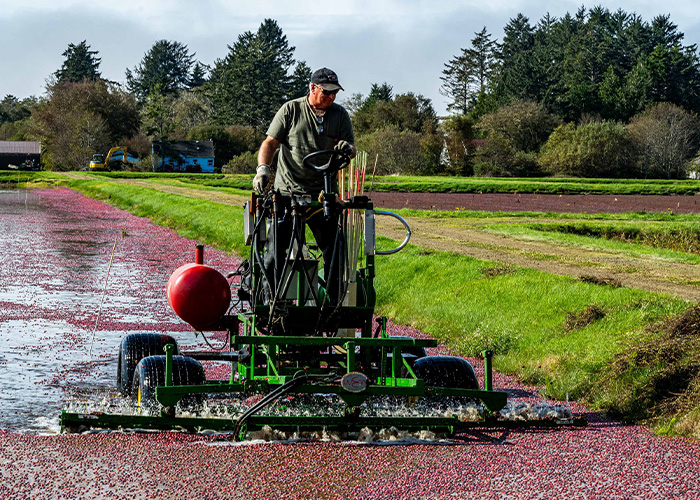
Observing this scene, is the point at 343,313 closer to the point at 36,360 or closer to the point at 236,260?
the point at 36,360

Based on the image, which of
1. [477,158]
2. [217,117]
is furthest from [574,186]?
[217,117]

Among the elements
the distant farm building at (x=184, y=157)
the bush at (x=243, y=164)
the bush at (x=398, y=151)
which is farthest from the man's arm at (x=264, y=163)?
the distant farm building at (x=184, y=157)

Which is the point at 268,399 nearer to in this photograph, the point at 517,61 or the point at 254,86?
the point at 517,61

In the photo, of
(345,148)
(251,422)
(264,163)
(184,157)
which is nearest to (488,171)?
(184,157)

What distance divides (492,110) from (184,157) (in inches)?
1420

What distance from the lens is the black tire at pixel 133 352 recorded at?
28.2ft

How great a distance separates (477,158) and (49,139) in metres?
53.0

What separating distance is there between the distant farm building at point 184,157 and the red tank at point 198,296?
3848 inches

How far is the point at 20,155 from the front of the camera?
12094 centimetres

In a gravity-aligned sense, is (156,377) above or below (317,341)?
below

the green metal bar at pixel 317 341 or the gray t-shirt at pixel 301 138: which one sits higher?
the gray t-shirt at pixel 301 138

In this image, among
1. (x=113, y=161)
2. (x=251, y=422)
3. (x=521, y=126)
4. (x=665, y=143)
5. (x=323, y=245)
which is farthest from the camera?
(x=113, y=161)

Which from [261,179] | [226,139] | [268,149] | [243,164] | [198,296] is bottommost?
[198,296]

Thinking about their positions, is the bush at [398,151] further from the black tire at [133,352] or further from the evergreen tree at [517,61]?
the black tire at [133,352]
